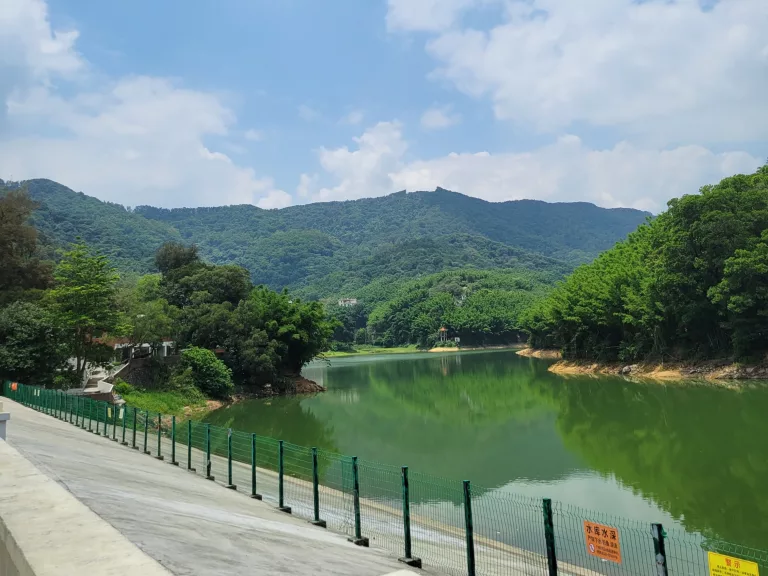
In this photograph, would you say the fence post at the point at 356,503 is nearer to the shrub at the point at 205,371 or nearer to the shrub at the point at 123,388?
the shrub at the point at 123,388

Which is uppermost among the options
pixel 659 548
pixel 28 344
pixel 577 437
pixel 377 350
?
pixel 377 350

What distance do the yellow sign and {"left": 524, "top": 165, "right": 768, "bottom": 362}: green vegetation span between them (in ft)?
124

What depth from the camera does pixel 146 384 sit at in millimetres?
38156

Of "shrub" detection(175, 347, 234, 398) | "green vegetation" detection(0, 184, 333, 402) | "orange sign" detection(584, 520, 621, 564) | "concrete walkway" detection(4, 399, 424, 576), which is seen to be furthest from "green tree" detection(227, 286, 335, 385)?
"orange sign" detection(584, 520, 621, 564)

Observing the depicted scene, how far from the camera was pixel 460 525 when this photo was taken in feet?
44.0

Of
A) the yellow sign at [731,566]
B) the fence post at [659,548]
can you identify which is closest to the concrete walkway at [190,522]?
the fence post at [659,548]

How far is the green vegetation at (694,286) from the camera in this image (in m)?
38.3

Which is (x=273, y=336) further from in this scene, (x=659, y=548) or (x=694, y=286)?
(x=659, y=548)

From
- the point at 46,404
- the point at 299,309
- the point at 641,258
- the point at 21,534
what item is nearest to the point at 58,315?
the point at 46,404

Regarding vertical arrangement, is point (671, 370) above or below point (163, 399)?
above

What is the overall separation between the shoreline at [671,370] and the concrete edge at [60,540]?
44.3m

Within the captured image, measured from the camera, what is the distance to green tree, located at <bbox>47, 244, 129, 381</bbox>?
101 ft

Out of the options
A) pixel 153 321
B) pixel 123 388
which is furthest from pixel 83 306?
pixel 153 321

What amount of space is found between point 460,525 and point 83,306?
26.1m
